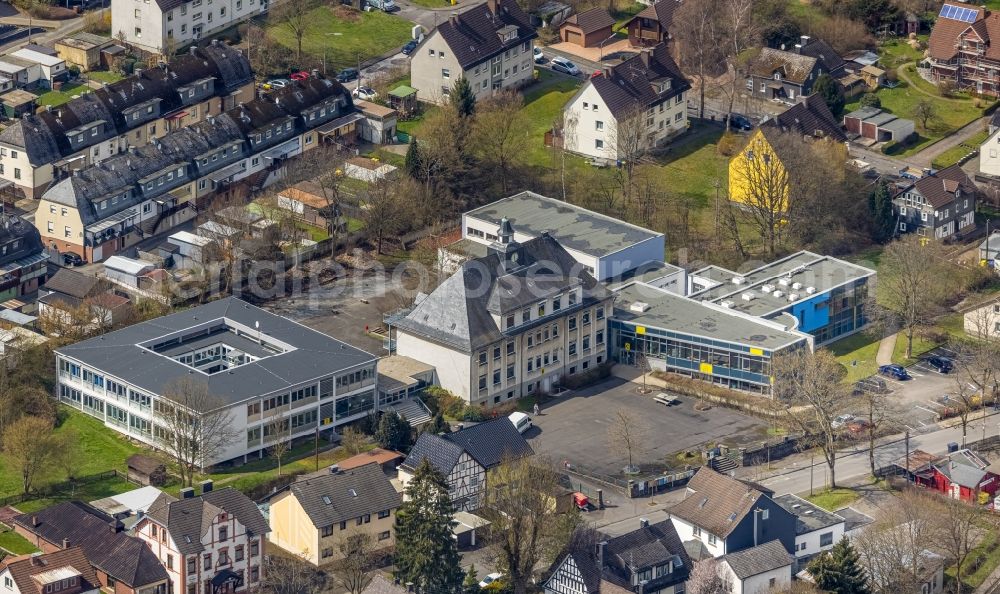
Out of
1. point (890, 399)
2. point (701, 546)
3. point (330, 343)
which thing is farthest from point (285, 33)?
point (701, 546)

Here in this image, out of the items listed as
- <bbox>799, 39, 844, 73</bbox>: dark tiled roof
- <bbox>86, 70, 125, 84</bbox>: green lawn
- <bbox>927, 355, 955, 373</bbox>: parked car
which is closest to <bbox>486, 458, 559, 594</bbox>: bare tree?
<bbox>927, 355, 955, 373</bbox>: parked car

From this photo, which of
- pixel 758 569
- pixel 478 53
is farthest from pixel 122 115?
pixel 758 569

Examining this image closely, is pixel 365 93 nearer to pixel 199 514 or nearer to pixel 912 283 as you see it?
pixel 912 283

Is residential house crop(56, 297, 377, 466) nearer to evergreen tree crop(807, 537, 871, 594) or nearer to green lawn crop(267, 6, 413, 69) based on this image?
evergreen tree crop(807, 537, 871, 594)

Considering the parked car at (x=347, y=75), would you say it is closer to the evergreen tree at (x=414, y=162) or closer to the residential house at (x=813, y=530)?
the evergreen tree at (x=414, y=162)

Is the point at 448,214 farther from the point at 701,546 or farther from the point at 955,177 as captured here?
the point at 701,546

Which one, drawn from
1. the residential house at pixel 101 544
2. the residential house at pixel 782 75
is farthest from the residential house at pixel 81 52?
the residential house at pixel 101 544
